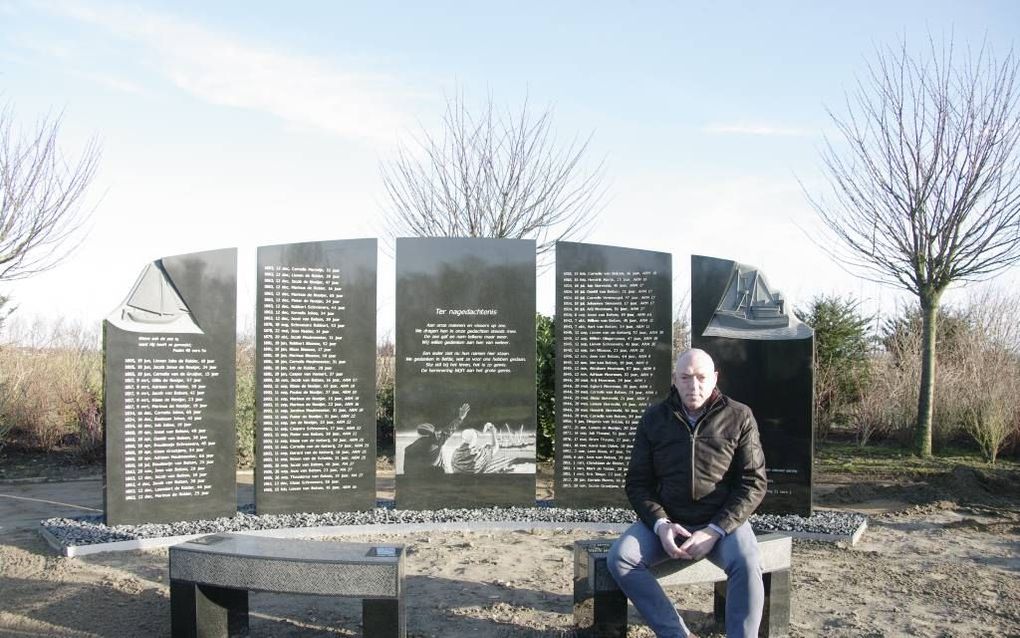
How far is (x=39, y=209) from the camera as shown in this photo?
36.5ft

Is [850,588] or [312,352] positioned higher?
[312,352]

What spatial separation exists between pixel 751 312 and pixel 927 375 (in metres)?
5.26

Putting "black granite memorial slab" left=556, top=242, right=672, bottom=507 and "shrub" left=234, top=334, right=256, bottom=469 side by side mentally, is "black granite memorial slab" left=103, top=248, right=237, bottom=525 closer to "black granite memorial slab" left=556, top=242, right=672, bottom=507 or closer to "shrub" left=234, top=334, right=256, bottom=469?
"black granite memorial slab" left=556, top=242, right=672, bottom=507

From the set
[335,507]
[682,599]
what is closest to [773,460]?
[682,599]

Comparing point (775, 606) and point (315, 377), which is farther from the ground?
point (315, 377)

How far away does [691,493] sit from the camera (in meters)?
4.02

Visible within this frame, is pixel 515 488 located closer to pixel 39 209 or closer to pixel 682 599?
pixel 682 599

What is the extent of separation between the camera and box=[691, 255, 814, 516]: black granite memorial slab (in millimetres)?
7137

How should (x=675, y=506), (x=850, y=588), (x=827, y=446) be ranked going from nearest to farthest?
(x=675, y=506) < (x=850, y=588) < (x=827, y=446)

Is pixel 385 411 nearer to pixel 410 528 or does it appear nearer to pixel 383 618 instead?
pixel 410 528

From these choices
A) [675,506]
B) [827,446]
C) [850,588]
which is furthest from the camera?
[827,446]

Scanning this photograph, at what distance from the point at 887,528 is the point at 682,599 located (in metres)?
3.11

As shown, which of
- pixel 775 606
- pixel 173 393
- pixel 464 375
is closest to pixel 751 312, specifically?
pixel 464 375

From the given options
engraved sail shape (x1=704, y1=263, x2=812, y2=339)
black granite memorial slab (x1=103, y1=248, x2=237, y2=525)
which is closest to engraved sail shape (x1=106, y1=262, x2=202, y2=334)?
black granite memorial slab (x1=103, y1=248, x2=237, y2=525)
